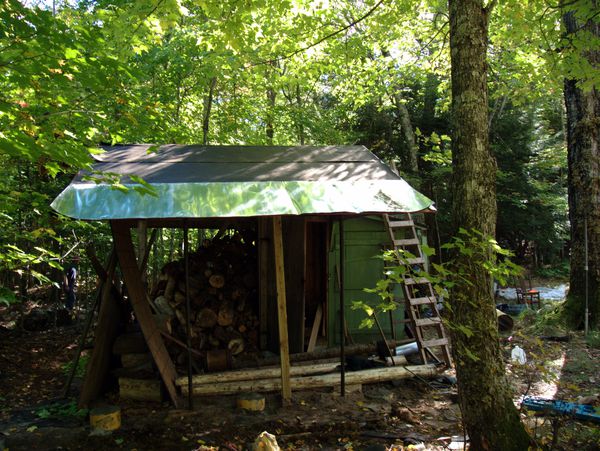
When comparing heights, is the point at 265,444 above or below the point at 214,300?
below

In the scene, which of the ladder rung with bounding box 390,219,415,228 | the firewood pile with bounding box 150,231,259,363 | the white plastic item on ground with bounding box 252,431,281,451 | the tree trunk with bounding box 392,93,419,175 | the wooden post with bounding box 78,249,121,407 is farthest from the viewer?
the tree trunk with bounding box 392,93,419,175

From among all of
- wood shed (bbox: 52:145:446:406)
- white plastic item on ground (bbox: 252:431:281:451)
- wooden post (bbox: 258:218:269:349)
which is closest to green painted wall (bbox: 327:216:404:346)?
wood shed (bbox: 52:145:446:406)

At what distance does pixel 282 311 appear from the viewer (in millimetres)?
5391

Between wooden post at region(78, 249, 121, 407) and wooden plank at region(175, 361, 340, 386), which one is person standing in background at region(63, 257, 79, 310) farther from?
wooden plank at region(175, 361, 340, 386)

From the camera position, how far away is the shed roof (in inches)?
175

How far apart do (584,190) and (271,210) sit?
6.35m

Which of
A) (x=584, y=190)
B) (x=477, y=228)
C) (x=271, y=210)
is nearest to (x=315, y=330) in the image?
(x=271, y=210)

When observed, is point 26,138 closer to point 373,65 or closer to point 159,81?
point 159,81

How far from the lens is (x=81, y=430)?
4.77 meters

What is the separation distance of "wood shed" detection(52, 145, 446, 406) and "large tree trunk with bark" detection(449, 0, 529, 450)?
55.0 inches

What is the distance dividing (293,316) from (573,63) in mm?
4816

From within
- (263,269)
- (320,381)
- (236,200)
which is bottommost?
(320,381)

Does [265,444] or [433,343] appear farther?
[433,343]

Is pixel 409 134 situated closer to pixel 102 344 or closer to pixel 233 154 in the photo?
pixel 233 154
